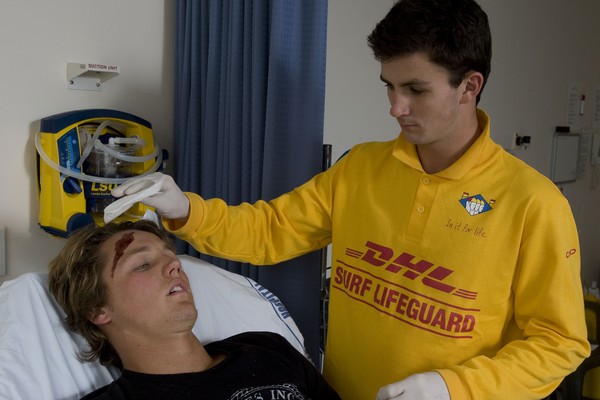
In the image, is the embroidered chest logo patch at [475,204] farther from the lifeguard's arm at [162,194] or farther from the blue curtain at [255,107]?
the lifeguard's arm at [162,194]

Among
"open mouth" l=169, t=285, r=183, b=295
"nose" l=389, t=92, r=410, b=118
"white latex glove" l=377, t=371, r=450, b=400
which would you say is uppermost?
"nose" l=389, t=92, r=410, b=118

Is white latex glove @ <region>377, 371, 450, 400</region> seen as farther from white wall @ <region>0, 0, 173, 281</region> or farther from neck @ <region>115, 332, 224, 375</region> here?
white wall @ <region>0, 0, 173, 281</region>

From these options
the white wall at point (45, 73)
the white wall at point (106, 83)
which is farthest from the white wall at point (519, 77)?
the white wall at point (45, 73)

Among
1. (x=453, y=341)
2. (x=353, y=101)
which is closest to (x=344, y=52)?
(x=353, y=101)

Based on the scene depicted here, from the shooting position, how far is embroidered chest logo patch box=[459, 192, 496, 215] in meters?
1.21

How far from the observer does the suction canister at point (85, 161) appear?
162cm

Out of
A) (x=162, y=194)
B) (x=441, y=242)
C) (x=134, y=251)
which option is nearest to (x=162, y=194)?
(x=162, y=194)

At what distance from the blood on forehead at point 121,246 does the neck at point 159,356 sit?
169mm

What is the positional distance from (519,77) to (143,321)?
2819 mm

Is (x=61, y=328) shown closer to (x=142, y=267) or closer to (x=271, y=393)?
(x=142, y=267)

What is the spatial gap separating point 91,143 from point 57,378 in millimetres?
687

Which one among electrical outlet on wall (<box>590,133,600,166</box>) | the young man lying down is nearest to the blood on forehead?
the young man lying down

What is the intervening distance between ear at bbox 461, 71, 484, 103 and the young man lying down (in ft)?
2.39

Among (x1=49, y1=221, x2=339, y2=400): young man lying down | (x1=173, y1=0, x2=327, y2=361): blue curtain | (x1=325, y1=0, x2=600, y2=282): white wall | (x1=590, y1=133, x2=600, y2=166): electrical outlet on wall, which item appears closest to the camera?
(x1=49, y1=221, x2=339, y2=400): young man lying down
